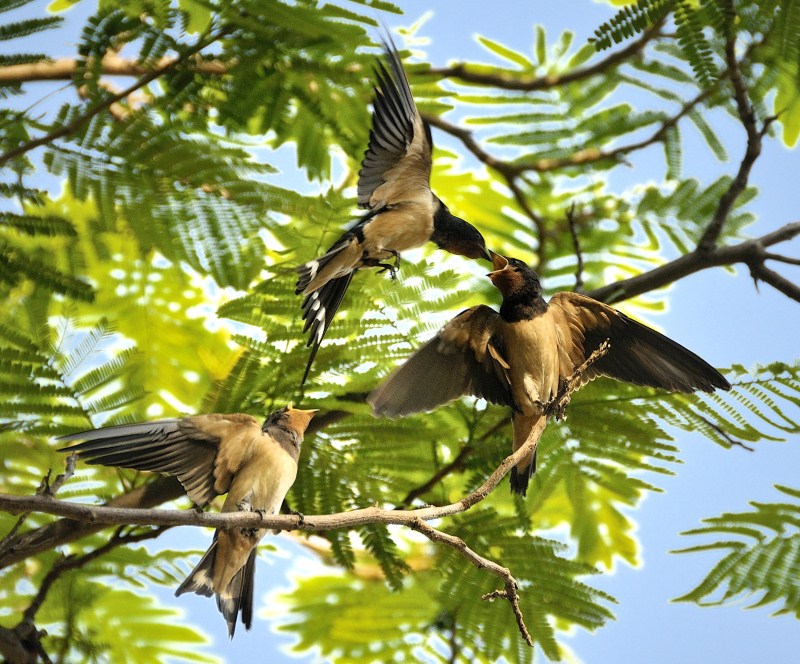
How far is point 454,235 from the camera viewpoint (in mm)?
3242

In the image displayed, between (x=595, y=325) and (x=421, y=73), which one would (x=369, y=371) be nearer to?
(x=595, y=325)

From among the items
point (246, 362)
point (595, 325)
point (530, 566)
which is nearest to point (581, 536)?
point (530, 566)

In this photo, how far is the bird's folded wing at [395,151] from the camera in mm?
3098

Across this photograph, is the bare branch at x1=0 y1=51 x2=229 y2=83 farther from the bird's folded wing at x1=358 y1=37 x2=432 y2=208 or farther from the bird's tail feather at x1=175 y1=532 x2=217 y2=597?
the bird's tail feather at x1=175 y1=532 x2=217 y2=597

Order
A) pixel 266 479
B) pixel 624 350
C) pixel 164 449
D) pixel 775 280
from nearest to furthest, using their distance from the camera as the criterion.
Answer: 1. pixel 164 449
2. pixel 266 479
3. pixel 624 350
4. pixel 775 280

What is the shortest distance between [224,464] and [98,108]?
142 cm

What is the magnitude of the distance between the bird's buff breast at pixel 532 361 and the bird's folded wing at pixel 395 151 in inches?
21.9

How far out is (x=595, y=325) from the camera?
3377 mm

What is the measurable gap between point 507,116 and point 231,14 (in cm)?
192

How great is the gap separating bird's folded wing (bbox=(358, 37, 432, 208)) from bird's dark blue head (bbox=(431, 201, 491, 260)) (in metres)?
0.12

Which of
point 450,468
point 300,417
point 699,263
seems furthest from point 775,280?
point 300,417

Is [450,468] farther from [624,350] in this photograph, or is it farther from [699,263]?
[699,263]

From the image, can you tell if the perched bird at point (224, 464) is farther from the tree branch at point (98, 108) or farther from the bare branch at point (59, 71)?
the bare branch at point (59, 71)

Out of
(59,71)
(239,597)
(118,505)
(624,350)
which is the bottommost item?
(239,597)
